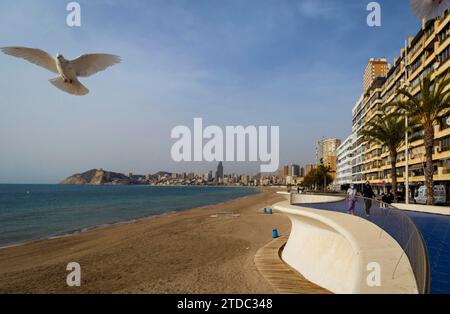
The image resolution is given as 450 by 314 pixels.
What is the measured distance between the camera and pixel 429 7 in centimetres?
372

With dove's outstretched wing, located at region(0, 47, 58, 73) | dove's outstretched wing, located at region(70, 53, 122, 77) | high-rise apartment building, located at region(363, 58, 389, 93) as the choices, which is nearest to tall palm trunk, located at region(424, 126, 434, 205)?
dove's outstretched wing, located at region(70, 53, 122, 77)

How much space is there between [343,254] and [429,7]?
6.92 metres

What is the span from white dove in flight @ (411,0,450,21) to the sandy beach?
9.20 meters

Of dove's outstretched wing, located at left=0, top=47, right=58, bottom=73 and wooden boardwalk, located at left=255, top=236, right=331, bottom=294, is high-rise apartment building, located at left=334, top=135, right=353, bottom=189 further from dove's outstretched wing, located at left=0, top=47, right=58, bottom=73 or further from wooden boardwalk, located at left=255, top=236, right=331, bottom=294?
dove's outstretched wing, located at left=0, top=47, right=58, bottom=73

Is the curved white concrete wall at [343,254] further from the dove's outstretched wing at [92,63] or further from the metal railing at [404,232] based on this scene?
the dove's outstretched wing at [92,63]

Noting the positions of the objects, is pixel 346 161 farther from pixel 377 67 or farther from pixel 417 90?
pixel 417 90

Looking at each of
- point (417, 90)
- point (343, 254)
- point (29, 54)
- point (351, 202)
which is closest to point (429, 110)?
point (351, 202)

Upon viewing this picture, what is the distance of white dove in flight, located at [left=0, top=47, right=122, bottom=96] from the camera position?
5738 mm

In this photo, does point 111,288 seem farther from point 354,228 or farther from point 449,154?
point 449,154

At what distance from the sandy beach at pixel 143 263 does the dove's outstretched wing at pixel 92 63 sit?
8.58 m

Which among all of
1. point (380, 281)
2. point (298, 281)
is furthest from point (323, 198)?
point (380, 281)

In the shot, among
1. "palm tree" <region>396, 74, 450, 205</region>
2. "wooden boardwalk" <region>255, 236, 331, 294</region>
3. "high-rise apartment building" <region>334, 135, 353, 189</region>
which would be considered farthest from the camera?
"high-rise apartment building" <region>334, 135, 353, 189</region>

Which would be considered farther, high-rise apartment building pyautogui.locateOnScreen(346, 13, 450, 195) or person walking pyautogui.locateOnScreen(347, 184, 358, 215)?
high-rise apartment building pyautogui.locateOnScreen(346, 13, 450, 195)
